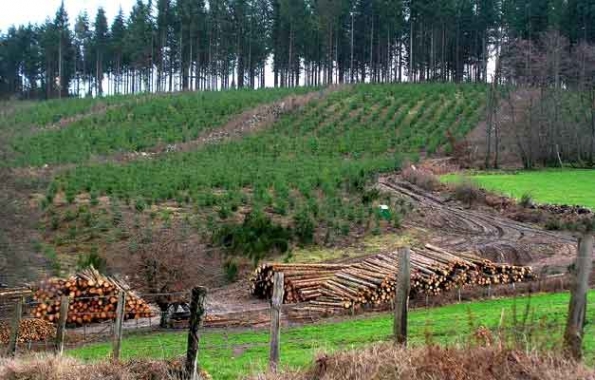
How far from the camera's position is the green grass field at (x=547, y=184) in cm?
3725

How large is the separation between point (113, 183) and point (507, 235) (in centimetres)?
2069

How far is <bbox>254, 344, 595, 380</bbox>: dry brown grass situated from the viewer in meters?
6.91

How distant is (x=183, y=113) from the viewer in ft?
223

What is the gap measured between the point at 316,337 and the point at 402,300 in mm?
8071

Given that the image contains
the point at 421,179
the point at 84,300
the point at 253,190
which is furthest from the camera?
the point at 421,179

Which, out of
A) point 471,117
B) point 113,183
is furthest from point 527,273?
point 471,117

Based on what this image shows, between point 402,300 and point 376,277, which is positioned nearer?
point 402,300

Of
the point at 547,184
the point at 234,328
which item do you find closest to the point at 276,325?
the point at 234,328

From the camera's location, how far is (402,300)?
8.74 meters

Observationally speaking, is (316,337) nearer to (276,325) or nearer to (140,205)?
(276,325)

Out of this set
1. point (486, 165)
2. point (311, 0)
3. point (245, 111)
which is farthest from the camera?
point (311, 0)

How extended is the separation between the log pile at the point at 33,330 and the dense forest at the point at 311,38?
72.0 metres

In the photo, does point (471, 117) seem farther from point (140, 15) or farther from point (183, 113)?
point (140, 15)

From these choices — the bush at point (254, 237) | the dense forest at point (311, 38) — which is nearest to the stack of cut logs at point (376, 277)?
the bush at point (254, 237)
